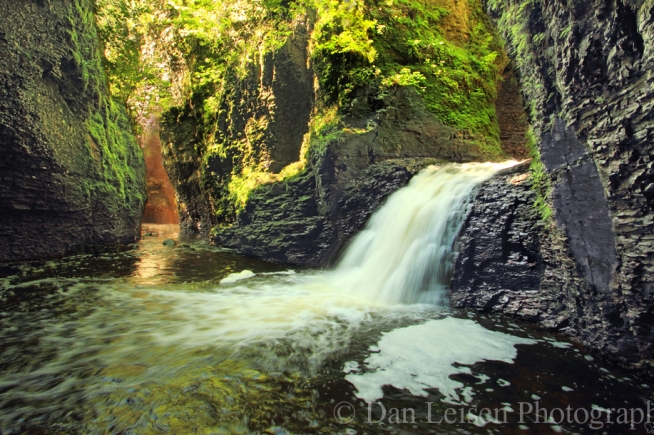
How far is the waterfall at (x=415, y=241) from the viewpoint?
502cm

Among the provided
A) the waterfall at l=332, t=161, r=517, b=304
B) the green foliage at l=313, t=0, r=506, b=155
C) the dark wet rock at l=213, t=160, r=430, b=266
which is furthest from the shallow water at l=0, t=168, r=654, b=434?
the green foliage at l=313, t=0, r=506, b=155

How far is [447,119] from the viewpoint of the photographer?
8195 mm

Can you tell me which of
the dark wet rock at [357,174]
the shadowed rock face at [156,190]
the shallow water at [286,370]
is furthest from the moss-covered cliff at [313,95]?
the shadowed rock face at [156,190]

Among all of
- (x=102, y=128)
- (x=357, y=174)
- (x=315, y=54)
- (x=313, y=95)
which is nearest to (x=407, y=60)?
(x=315, y=54)

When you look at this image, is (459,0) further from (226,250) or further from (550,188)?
(226,250)

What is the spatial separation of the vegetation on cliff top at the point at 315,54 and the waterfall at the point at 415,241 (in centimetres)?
255

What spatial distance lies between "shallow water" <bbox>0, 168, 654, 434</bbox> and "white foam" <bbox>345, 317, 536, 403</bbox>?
0.02 m

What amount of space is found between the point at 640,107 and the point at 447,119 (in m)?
5.83

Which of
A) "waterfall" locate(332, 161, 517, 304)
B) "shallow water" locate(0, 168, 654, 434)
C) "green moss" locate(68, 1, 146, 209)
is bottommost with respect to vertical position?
"shallow water" locate(0, 168, 654, 434)

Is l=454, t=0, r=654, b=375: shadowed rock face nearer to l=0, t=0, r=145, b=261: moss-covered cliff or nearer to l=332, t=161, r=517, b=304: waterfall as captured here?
l=332, t=161, r=517, b=304: waterfall

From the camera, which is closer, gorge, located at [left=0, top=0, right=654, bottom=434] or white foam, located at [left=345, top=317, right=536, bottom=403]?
gorge, located at [left=0, top=0, right=654, bottom=434]

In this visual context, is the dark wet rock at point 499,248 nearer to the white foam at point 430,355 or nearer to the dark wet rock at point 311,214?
the white foam at point 430,355

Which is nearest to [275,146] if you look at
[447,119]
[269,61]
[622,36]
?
[269,61]

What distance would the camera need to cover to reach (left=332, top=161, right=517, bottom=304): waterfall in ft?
16.5
